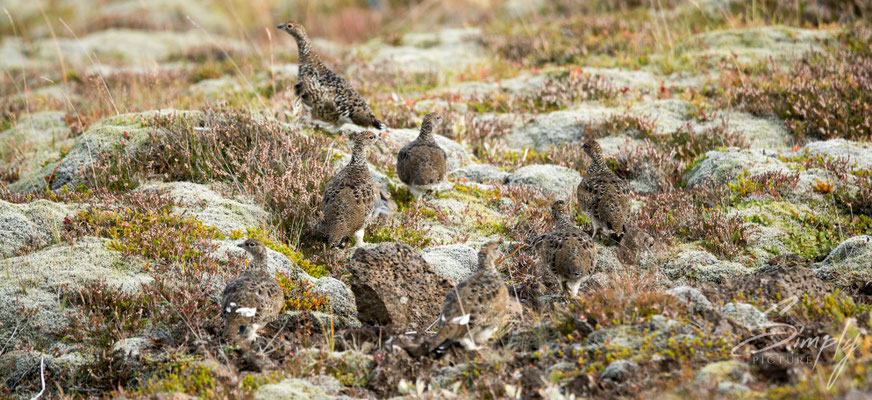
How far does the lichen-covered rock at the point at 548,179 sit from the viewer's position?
390 inches

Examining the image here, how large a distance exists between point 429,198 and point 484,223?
3.12 feet

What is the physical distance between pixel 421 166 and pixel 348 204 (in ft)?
4.41

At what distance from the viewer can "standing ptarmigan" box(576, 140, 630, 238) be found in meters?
7.91

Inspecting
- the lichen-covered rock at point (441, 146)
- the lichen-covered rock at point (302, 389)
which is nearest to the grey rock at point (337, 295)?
the lichen-covered rock at point (302, 389)

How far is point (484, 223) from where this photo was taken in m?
8.98

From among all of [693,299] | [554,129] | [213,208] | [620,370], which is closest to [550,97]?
[554,129]

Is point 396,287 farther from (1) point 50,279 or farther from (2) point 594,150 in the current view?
(2) point 594,150

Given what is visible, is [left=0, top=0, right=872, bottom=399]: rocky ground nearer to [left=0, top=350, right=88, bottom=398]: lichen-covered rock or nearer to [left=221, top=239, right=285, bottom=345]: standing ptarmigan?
[left=0, top=350, right=88, bottom=398]: lichen-covered rock

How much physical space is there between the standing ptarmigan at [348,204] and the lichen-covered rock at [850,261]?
4.92m

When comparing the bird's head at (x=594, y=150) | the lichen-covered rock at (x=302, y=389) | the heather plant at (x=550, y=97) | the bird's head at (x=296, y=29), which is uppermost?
the bird's head at (x=296, y=29)

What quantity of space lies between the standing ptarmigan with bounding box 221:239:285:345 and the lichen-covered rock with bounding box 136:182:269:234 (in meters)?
1.74

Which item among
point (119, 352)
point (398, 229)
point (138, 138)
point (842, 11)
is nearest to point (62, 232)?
point (119, 352)

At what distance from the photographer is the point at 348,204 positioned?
310 inches

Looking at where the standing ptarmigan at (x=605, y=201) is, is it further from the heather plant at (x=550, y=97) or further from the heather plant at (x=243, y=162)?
the heather plant at (x=550, y=97)
